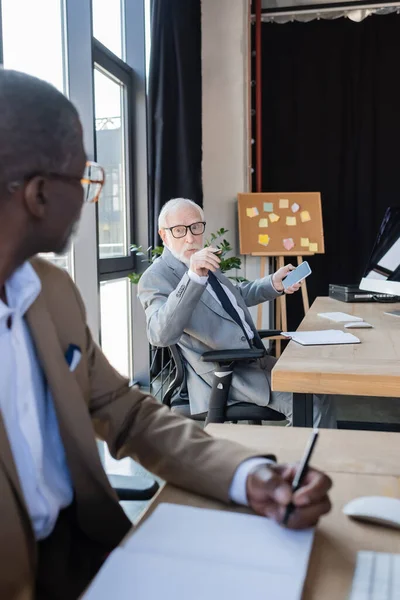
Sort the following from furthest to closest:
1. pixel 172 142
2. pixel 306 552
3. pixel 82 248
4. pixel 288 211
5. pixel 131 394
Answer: pixel 288 211 → pixel 172 142 → pixel 82 248 → pixel 131 394 → pixel 306 552

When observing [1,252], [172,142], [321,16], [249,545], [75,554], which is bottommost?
[75,554]

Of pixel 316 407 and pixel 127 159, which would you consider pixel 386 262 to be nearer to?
pixel 316 407

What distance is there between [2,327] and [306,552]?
519 millimetres

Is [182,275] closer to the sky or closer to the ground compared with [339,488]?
Result: closer to the sky

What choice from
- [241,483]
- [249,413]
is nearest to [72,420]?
[241,483]

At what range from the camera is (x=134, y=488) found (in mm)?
894

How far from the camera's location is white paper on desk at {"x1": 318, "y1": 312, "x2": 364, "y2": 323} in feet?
7.62

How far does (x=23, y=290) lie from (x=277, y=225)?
3904 mm

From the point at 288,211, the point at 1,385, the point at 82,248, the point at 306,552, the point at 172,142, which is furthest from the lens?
the point at 288,211

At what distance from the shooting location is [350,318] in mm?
2361

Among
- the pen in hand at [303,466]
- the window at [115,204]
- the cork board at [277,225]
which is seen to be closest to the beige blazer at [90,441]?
the pen in hand at [303,466]

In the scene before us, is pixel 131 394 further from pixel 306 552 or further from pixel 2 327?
pixel 306 552

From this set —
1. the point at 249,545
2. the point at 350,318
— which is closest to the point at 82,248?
the point at 350,318

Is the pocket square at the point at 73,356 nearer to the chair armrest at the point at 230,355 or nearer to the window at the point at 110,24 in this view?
the chair armrest at the point at 230,355
